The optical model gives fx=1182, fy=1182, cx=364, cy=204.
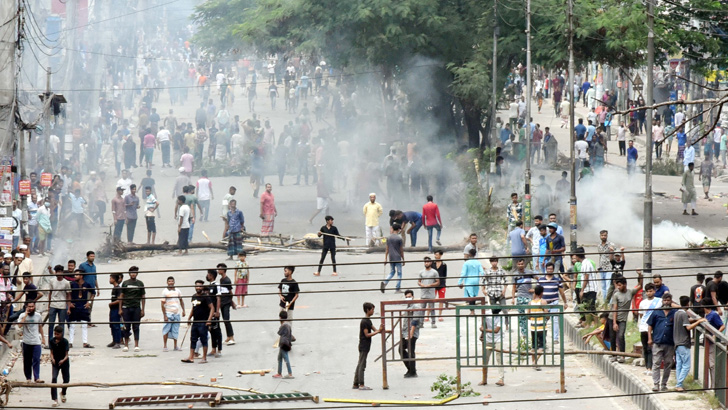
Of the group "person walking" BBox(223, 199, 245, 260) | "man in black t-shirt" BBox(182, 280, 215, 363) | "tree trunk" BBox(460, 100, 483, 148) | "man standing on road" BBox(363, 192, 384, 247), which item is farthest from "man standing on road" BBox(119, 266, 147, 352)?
"tree trunk" BBox(460, 100, 483, 148)

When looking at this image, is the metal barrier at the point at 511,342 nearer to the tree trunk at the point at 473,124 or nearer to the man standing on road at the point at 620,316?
the man standing on road at the point at 620,316

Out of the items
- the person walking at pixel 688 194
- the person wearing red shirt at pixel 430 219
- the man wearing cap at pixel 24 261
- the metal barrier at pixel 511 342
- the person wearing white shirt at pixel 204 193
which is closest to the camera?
the metal barrier at pixel 511 342

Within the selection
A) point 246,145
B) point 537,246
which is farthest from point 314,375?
point 246,145

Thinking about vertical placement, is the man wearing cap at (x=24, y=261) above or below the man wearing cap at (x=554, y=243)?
below

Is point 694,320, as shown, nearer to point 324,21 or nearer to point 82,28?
point 324,21

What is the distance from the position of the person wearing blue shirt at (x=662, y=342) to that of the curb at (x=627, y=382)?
0.70 ft

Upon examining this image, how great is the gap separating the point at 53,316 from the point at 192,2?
2104 inches

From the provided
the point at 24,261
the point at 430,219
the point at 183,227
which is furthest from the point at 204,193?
the point at 24,261

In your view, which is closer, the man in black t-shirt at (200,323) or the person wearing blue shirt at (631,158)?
the man in black t-shirt at (200,323)

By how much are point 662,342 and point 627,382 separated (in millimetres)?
1054

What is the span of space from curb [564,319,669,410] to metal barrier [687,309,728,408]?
2.05 ft

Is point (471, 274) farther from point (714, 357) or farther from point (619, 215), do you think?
point (619, 215)

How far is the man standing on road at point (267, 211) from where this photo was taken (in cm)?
2509

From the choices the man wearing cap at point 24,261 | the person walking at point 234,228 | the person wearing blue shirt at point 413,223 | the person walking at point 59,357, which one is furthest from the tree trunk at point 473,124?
the person walking at point 59,357
